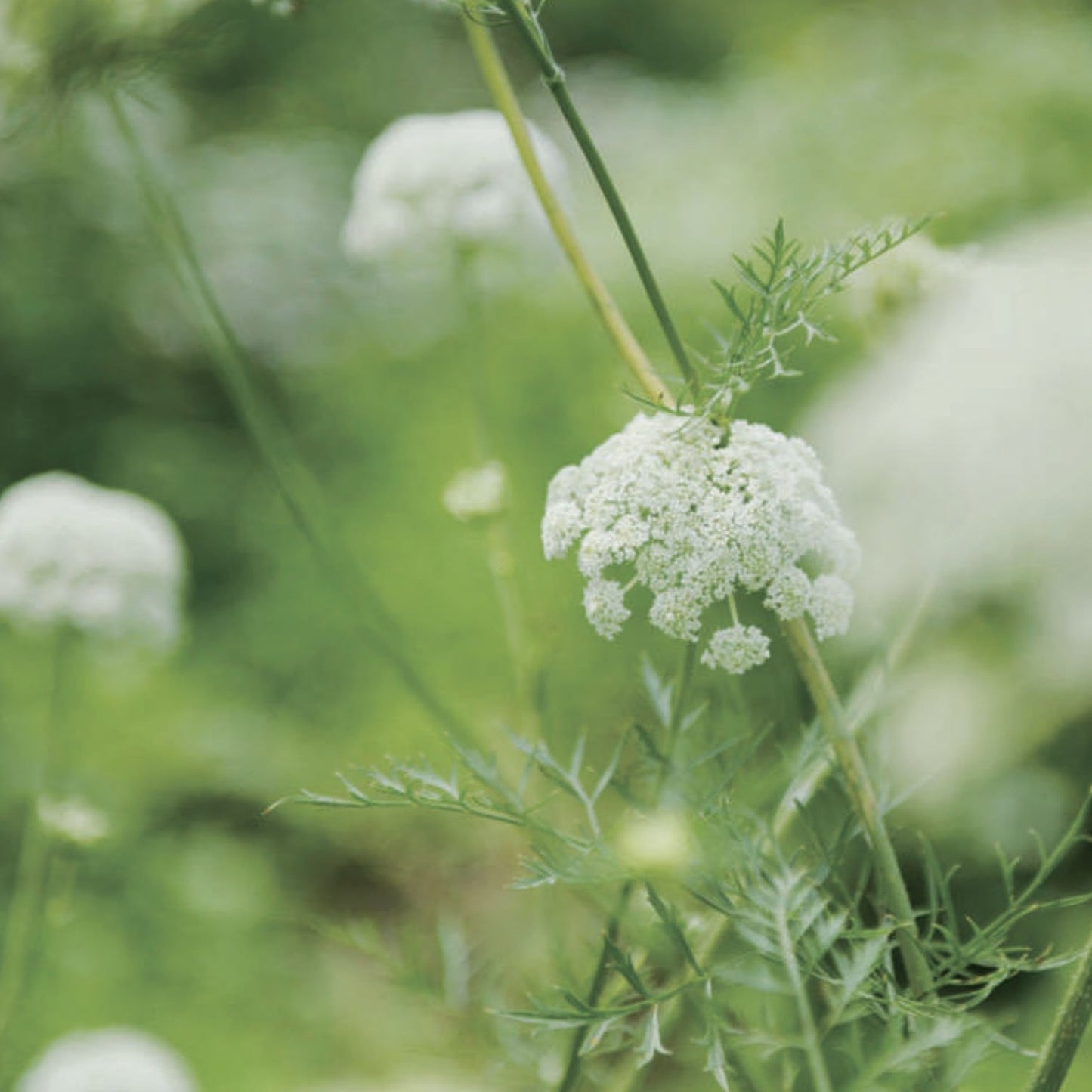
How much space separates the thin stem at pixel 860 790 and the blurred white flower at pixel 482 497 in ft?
1.67

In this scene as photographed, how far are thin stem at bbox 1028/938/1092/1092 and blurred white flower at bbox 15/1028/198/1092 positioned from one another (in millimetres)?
1010

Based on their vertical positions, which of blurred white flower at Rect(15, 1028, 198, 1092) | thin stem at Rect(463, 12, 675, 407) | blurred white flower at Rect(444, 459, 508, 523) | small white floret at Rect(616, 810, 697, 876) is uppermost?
thin stem at Rect(463, 12, 675, 407)

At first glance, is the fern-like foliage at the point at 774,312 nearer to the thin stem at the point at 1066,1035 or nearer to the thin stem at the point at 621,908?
the thin stem at the point at 621,908

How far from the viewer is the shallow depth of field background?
2186 mm

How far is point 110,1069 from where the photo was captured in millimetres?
1356

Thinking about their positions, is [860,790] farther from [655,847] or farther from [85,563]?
[85,563]

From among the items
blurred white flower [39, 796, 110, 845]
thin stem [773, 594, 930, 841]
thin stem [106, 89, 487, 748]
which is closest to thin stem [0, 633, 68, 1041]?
blurred white flower [39, 796, 110, 845]

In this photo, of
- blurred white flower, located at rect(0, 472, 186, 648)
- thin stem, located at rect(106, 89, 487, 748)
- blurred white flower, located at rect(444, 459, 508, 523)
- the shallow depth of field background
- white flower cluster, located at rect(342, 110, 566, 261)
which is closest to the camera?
thin stem, located at rect(106, 89, 487, 748)

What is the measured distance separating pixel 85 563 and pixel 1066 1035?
4.00 feet

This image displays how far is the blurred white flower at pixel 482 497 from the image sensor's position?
1.14m

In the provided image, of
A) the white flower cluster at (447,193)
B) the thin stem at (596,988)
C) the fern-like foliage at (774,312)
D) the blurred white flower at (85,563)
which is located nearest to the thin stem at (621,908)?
the thin stem at (596,988)

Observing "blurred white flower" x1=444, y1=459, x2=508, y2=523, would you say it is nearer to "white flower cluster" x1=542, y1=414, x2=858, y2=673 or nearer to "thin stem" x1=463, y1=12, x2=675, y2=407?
"thin stem" x1=463, y1=12, x2=675, y2=407

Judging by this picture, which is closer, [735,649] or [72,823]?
[735,649]

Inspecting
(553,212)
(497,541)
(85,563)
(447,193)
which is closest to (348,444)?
(85,563)
